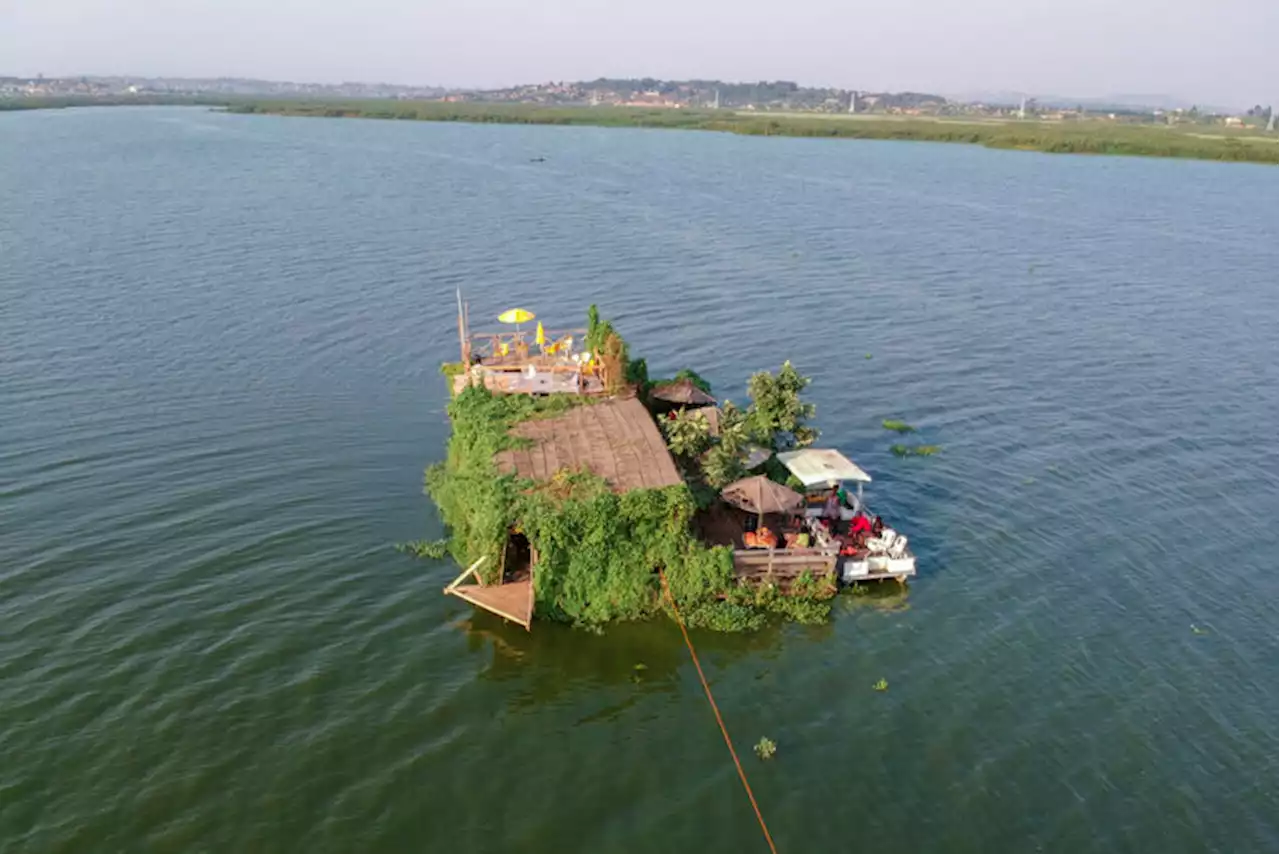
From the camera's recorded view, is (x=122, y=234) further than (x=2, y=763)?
Yes

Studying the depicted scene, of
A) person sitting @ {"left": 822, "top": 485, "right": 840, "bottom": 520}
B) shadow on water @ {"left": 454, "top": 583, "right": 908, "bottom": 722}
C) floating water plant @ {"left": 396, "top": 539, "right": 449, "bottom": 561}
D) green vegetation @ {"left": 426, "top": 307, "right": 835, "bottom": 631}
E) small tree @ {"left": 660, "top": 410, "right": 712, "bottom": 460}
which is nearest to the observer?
shadow on water @ {"left": 454, "top": 583, "right": 908, "bottom": 722}

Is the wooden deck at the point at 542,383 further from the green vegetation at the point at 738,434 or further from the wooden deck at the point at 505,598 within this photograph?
the wooden deck at the point at 505,598

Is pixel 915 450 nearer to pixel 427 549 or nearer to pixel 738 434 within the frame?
pixel 738 434

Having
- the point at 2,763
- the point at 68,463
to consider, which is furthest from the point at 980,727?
the point at 68,463

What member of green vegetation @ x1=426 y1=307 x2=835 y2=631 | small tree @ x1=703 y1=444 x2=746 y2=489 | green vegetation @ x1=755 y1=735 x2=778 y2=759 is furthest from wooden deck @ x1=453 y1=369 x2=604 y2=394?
green vegetation @ x1=755 y1=735 x2=778 y2=759

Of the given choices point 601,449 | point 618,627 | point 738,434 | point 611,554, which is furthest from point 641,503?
point 738,434

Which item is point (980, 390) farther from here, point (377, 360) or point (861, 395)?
point (377, 360)

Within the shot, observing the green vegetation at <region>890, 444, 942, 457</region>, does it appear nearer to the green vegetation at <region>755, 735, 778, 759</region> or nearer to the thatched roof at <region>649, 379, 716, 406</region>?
the thatched roof at <region>649, 379, 716, 406</region>
